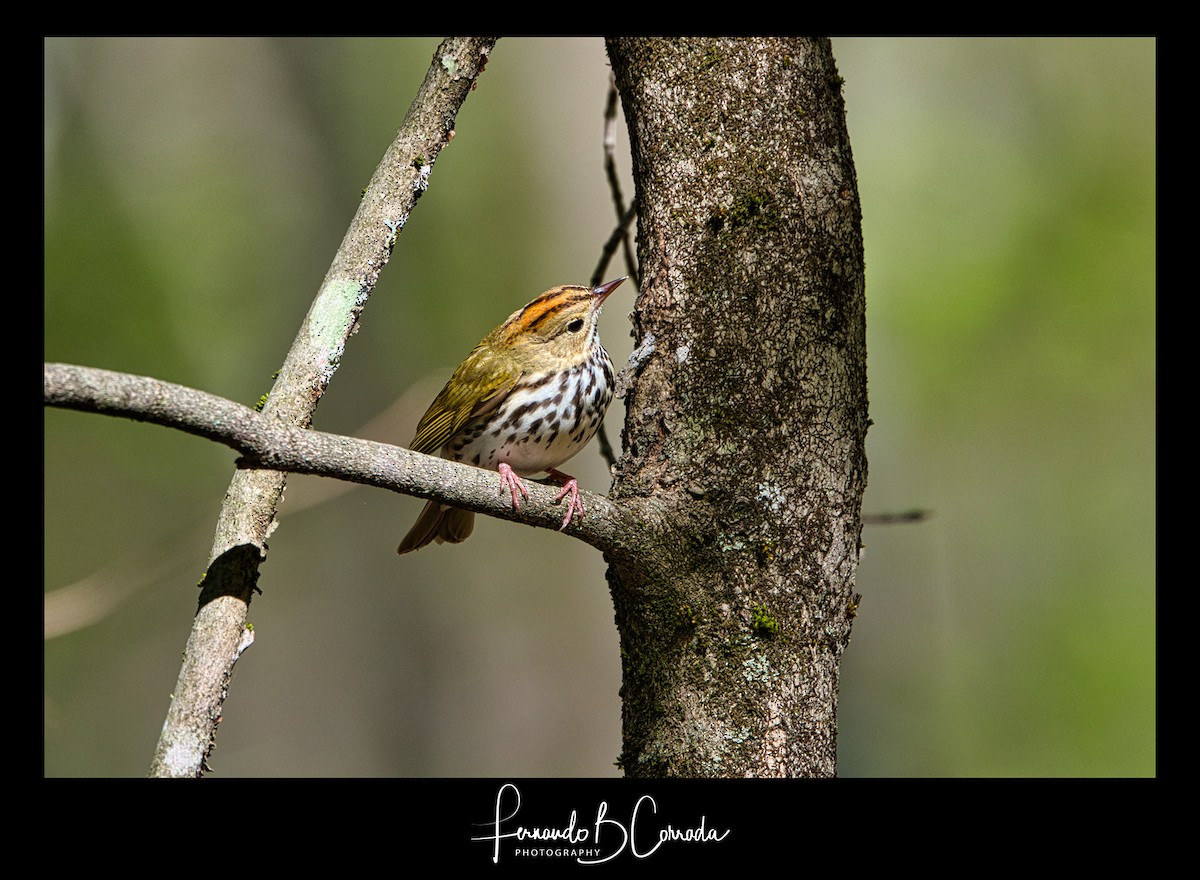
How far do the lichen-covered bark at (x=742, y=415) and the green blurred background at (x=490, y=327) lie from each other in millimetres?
5991

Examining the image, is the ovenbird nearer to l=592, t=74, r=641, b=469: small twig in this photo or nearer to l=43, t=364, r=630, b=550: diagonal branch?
A: l=592, t=74, r=641, b=469: small twig

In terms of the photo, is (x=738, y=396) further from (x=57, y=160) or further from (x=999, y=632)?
(x=999, y=632)

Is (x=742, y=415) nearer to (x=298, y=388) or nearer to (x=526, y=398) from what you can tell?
(x=298, y=388)

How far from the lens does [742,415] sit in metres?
3.12

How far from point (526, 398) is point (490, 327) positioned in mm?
7692

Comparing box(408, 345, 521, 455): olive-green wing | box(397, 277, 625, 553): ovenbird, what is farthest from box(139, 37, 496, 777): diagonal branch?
box(408, 345, 521, 455): olive-green wing

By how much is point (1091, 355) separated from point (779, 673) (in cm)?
1152

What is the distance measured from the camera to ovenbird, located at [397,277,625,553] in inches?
174

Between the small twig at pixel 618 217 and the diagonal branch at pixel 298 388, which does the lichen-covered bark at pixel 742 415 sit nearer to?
the diagonal branch at pixel 298 388

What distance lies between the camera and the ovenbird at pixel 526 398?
442cm

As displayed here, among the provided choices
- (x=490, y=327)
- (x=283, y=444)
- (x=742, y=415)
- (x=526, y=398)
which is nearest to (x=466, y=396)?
(x=526, y=398)

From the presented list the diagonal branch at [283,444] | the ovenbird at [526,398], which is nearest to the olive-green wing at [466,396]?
the ovenbird at [526,398]

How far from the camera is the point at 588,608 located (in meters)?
9.88
